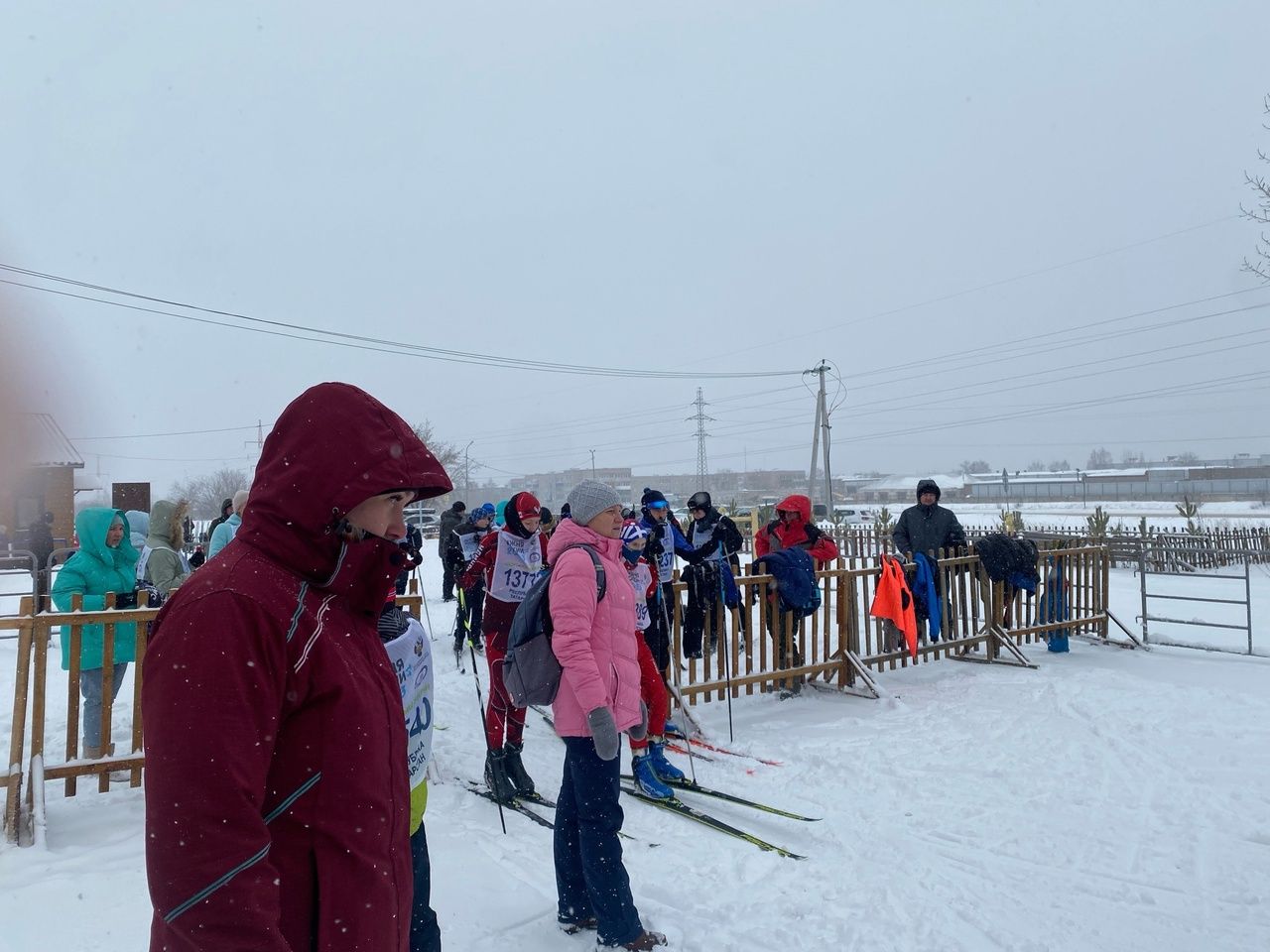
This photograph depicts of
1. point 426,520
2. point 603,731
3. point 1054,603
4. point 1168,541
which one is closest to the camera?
point 603,731

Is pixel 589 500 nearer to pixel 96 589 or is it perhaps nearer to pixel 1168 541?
pixel 96 589

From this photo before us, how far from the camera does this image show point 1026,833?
15.5ft

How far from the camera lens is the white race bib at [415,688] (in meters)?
2.20

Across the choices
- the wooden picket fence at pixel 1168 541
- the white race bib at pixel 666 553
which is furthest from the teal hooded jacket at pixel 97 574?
the wooden picket fence at pixel 1168 541

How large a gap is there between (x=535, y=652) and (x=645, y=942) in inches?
51.8

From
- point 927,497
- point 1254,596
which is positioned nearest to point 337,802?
point 927,497

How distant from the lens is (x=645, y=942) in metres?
3.42

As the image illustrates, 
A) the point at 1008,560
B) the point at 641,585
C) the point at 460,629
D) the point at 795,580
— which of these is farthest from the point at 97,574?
the point at 1008,560

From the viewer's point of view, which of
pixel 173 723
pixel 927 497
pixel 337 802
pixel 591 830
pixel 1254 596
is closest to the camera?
pixel 173 723

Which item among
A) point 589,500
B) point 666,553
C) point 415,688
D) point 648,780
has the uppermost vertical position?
point 589,500

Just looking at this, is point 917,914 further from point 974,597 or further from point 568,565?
point 974,597

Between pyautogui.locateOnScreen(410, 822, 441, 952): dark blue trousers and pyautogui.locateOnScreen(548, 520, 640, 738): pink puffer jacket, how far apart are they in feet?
2.95

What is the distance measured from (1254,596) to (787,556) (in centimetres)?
1264

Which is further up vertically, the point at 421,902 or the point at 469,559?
the point at 469,559
